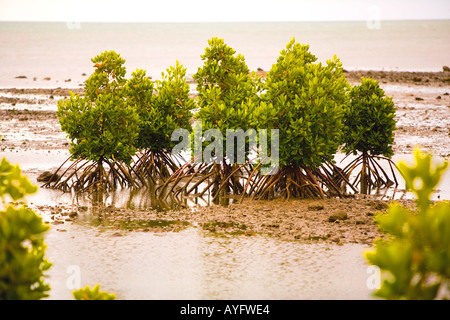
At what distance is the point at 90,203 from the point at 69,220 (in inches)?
49.0

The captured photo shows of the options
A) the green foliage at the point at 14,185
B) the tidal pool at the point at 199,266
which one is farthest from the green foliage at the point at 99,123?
the green foliage at the point at 14,185

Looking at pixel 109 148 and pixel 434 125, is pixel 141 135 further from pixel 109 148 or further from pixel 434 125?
pixel 434 125

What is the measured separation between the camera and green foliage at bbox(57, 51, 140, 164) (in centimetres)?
1342

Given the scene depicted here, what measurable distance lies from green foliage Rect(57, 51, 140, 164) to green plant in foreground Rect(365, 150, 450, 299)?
10.1 meters

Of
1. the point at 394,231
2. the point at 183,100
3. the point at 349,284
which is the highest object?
the point at 183,100

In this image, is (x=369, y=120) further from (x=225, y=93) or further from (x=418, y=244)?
(x=418, y=244)

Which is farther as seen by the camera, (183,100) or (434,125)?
(434,125)

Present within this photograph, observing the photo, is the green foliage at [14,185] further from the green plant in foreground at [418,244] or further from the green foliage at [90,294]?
the green plant in foreground at [418,244]

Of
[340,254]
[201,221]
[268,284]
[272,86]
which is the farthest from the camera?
[272,86]

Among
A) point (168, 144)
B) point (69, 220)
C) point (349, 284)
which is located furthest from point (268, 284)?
point (168, 144)

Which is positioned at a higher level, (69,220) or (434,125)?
(434,125)

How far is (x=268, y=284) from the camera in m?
8.48

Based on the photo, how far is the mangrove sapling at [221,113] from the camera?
42.2 ft

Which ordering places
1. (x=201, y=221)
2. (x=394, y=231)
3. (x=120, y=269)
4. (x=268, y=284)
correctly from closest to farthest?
(x=394, y=231), (x=268, y=284), (x=120, y=269), (x=201, y=221)
